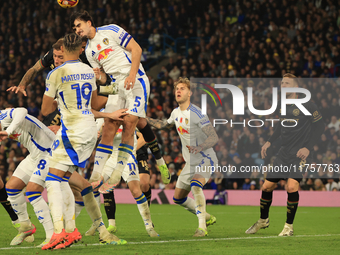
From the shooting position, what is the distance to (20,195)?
6.77 metres

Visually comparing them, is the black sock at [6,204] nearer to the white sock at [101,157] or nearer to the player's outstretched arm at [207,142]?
the white sock at [101,157]

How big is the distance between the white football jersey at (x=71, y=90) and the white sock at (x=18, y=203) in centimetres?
166

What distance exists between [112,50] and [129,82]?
77 centimetres

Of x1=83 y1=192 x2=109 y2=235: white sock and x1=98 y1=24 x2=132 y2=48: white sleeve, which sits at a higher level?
x1=98 y1=24 x2=132 y2=48: white sleeve

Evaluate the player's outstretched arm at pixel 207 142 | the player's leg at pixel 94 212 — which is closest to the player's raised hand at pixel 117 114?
the player's leg at pixel 94 212

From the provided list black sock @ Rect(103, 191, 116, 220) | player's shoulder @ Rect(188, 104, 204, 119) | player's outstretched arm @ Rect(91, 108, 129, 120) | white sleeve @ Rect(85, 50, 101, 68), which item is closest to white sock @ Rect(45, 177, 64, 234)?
player's outstretched arm @ Rect(91, 108, 129, 120)

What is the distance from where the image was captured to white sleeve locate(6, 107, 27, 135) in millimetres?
6016

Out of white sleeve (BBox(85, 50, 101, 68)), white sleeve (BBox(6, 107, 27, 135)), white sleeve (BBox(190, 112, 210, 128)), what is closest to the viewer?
white sleeve (BBox(6, 107, 27, 135))

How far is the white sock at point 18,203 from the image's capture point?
6699 millimetres

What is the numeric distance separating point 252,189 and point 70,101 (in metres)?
11.1

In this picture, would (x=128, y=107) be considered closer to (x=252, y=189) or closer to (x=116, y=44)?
(x=116, y=44)

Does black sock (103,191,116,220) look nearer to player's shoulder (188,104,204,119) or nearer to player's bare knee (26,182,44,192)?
player's shoulder (188,104,204,119)

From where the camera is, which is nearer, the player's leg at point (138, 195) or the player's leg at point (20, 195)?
the player's leg at point (20, 195)

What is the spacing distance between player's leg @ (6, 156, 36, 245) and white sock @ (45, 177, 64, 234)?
3.98 ft
